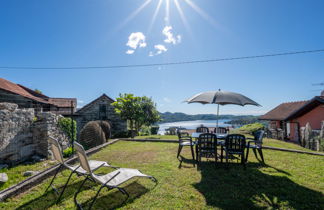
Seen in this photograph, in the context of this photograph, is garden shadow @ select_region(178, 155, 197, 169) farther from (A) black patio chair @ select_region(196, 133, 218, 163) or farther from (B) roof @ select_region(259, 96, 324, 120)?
(B) roof @ select_region(259, 96, 324, 120)

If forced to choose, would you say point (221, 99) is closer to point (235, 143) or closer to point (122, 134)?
point (235, 143)

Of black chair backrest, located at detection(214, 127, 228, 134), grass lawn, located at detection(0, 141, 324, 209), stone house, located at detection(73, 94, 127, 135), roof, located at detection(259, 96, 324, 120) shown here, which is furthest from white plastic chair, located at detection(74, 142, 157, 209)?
roof, located at detection(259, 96, 324, 120)

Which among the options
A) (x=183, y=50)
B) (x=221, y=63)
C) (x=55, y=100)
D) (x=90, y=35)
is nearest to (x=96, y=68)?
(x=90, y=35)

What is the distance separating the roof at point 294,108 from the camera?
12815 millimetres

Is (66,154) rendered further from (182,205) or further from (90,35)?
(90,35)

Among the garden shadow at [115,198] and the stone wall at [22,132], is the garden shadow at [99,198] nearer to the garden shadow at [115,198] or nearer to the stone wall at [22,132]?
the garden shadow at [115,198]

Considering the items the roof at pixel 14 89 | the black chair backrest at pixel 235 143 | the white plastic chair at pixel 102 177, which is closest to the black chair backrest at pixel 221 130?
the black chair backrest at pixel 235 143

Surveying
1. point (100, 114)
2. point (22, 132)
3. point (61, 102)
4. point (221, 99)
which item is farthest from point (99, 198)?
point (61, 102)

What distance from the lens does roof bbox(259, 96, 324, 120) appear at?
12.8 m

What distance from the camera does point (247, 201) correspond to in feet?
8.67

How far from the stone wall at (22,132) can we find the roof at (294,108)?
18568 mm

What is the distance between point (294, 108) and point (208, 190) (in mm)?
20218

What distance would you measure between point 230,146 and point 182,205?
2.39 meters

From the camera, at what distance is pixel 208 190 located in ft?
9.96
